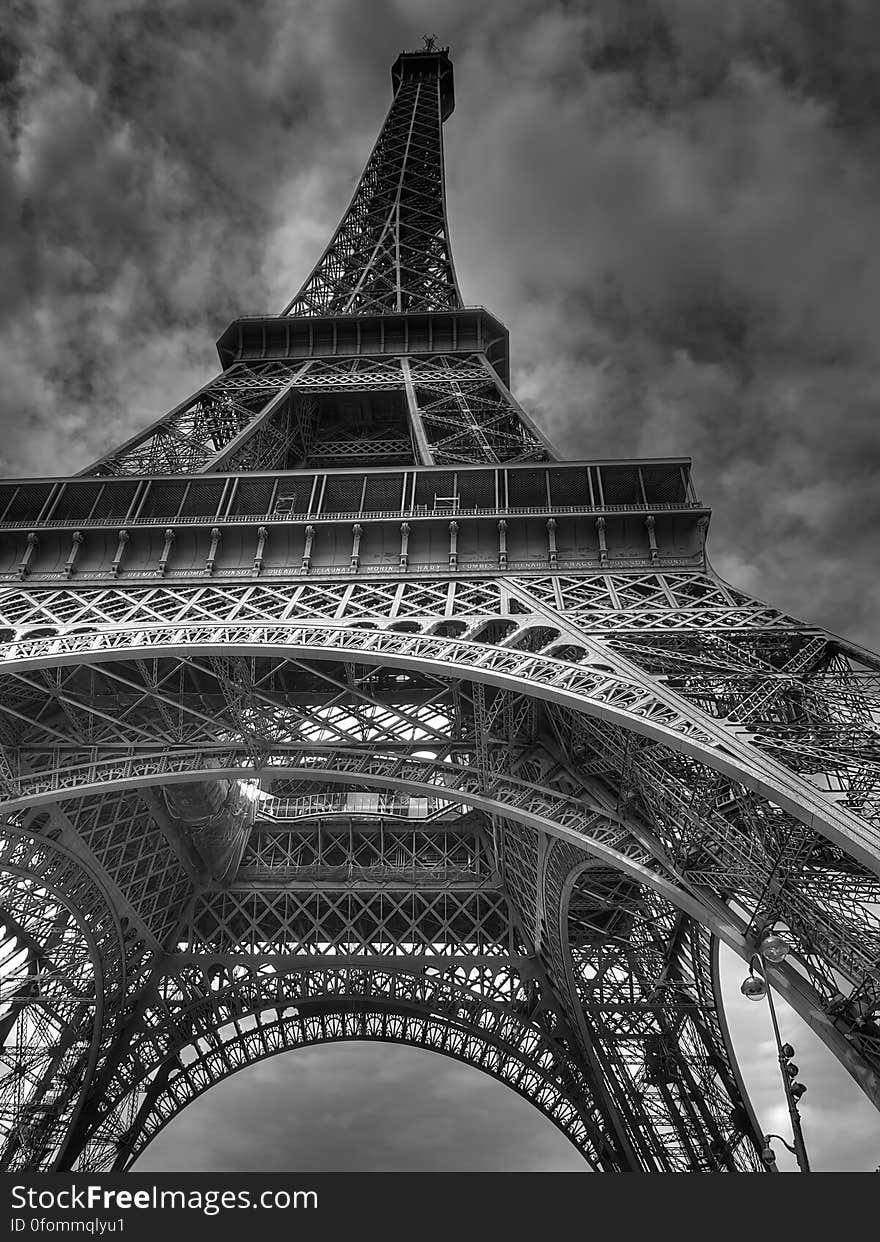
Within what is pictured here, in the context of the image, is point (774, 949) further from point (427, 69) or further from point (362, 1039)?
point (427, 69)

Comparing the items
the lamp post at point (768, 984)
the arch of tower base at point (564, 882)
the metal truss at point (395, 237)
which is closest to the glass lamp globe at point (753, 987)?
the lamp post at point (768, 984)

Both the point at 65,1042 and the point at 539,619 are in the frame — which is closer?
the point at 539,619

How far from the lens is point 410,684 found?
21.1 meters

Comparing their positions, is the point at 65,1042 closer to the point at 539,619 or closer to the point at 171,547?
the point at 171,547

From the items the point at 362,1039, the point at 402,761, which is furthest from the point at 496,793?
the point at 362,1039

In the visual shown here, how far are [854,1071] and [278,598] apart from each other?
1193 centimetres

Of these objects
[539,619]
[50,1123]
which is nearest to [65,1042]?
[50,1123]

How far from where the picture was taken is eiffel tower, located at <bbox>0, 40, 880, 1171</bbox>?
1265 centimetres

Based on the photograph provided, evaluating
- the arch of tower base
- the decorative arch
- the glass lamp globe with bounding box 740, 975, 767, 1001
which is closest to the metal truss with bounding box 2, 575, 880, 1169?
the arch of tower base

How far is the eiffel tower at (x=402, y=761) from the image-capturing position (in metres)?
12.6

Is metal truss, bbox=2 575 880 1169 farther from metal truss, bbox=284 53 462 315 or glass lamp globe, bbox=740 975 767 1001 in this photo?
metal truss, bbox=284 53 462 315

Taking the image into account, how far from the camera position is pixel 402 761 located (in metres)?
17.1

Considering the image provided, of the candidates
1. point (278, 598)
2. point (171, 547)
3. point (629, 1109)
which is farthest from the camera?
point (629, 1109)

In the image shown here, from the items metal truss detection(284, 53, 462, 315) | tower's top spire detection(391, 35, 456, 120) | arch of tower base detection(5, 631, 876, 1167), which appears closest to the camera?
arch of tower base detection(5, 631, 876, 1167)
